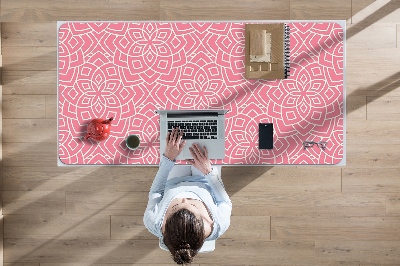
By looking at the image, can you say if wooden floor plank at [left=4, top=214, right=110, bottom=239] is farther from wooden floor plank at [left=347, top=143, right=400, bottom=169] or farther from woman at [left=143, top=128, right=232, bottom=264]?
wooden floor plank at [left=347, top=143, right=400, bottom=169]

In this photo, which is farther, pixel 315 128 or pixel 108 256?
pixel 108 256

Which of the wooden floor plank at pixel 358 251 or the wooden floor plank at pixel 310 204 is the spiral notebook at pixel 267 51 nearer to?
the wooden floor plank at pixel 310 204

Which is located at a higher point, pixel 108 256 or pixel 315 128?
pixel 315 128

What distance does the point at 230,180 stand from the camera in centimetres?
253

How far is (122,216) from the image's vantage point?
255cm

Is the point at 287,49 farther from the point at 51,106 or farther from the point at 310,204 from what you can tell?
the point at 51,106

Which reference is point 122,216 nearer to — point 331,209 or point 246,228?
point 246,228

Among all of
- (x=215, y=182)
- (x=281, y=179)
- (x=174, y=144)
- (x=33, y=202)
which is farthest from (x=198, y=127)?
(x=33, y=202)

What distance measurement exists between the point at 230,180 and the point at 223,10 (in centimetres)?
104

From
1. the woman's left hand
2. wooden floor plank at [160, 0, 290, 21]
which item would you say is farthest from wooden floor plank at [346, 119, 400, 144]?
the woman's left hand

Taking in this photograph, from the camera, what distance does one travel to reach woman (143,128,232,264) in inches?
62.1

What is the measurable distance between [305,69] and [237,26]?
0.42m


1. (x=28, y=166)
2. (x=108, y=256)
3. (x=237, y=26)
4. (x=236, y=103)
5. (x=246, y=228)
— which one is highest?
(x=237, y=26)

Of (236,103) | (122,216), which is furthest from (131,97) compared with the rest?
(122,216)
